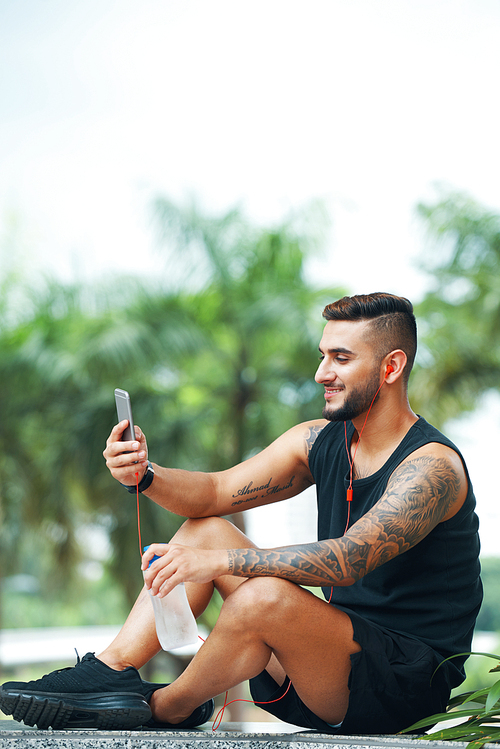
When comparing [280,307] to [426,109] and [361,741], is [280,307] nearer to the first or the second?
[361,741]

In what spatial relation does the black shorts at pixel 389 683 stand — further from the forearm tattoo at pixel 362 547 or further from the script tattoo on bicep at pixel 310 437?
the script tattoo on bicep at pixel 310 437

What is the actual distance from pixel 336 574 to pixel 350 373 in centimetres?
69

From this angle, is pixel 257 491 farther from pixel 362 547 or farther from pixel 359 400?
pixel 362 547

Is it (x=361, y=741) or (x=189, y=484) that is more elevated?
(x=189, y=484)

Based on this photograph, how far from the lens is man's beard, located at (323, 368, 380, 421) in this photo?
2.32 metres

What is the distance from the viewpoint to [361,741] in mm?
1855

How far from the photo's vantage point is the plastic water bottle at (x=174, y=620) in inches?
85.6

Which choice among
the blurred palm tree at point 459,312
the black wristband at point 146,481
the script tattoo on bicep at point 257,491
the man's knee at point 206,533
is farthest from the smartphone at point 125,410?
the blurred palm tree at point 459,312

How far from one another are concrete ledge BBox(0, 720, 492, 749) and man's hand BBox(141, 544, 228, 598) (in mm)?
370

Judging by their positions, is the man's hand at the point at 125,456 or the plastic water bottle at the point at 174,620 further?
the man's hand at the point at 125,456

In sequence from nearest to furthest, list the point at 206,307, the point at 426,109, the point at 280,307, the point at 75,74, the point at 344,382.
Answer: the point at 344,382 < the point at 280,307 < the point at 206,307 < the point at 426,109 < the point at 75,74

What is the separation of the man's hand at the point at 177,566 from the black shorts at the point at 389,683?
16.3 inches

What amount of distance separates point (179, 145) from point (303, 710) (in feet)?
58.0

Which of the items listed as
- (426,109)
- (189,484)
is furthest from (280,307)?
(426,109)
